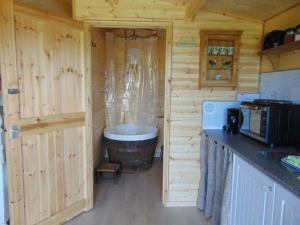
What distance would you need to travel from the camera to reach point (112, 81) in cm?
426

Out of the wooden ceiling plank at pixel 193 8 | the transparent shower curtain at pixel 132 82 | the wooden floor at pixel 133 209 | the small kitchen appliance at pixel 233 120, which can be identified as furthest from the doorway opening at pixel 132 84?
the wooden ceiling plank at pixel 193 8

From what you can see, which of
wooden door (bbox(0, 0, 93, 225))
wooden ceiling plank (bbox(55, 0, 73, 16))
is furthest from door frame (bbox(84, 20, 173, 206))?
wooden ceiling plank (bbox(55, 0, 73, 16))

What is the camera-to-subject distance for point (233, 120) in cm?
243

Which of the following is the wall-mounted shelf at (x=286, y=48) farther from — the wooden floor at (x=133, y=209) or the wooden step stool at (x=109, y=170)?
the wooden step stool at (x=109, y=170)

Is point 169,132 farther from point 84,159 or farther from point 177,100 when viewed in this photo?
point 84,159

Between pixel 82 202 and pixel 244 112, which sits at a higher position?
pixel 244 112

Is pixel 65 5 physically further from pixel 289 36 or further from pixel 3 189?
pixel 289 36

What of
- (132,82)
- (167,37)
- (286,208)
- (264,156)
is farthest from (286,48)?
(132,82)

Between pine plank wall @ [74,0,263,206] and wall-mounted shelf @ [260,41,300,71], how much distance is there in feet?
0.75

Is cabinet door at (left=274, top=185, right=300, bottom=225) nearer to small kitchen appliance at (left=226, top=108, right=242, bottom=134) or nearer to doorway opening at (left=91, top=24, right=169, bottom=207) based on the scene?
small kitchen appliance at (left=226, top=108, right=242, bottom=134)

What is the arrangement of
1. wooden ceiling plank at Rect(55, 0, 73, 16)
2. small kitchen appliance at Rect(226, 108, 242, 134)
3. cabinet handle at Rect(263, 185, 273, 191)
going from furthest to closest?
wooden ceiling plank at Rect(55, 0, 73, 16) < small kitchen appliance at Rect(226, 108, 242, 134) < cabinet handle at Rect(263, 185, 273, 191)

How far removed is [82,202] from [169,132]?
1246 mm

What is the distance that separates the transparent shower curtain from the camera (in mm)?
4277

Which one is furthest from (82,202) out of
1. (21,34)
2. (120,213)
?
(21,34)
